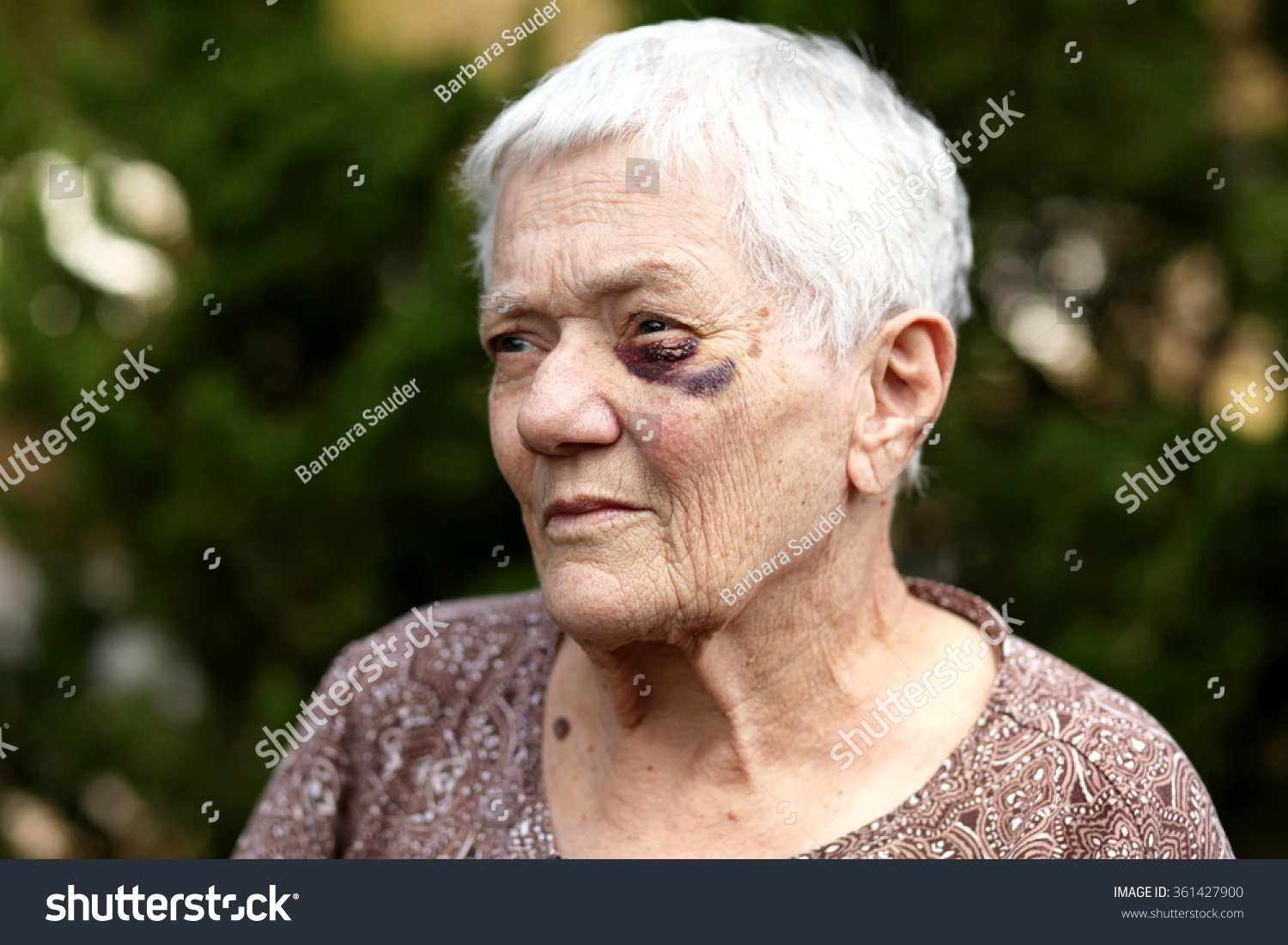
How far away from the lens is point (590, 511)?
1734 millimetres

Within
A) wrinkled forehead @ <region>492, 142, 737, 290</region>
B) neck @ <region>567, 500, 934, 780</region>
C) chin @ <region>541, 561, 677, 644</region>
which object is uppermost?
wrinkled forehead @ <region>492, 142, 737, 290</region>

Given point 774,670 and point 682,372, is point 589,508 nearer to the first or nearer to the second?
point 682,372

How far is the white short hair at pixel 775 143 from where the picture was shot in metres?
1.70

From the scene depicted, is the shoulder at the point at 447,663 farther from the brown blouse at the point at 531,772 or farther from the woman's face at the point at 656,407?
the woman's face at the point at 656,407

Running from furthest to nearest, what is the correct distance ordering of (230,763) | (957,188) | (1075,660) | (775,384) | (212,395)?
1. (230,763)
2. (212,395)
3. (1075,660)
4. (957,188)
5. (775,384)

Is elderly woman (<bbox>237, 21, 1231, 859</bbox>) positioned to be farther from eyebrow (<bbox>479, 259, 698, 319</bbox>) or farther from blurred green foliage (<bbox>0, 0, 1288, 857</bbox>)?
blurred green foliage (<bbox>0, 0, 1288, 857</bbox>)

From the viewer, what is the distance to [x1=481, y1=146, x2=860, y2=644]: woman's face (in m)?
1.69

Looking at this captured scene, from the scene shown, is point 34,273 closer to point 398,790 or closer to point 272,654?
point 272,654

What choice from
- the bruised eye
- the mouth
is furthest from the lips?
the bruised eye

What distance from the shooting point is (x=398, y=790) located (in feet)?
6.96

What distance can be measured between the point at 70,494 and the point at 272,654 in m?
0.85

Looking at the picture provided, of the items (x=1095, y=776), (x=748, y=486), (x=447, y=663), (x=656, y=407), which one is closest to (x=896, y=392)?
(x=748, y=486)

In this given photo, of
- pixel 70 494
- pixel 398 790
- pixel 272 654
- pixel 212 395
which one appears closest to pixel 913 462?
pixel 398 790

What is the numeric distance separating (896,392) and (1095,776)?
0.64 m
